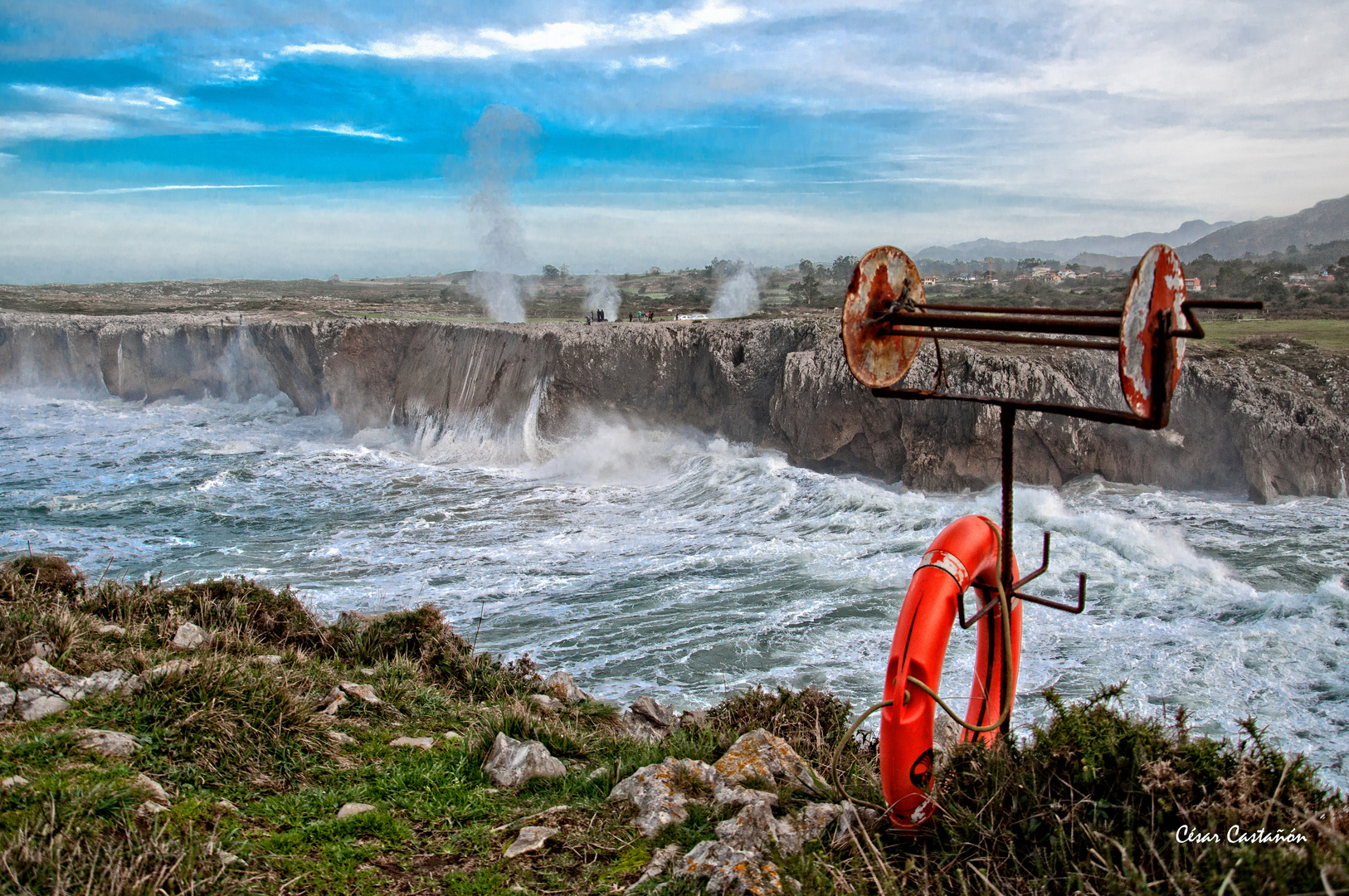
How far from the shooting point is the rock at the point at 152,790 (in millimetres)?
3617

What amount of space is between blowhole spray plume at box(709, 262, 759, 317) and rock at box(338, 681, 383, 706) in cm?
2520

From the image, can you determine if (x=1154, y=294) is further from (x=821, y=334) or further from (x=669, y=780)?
(x=821, y=334)

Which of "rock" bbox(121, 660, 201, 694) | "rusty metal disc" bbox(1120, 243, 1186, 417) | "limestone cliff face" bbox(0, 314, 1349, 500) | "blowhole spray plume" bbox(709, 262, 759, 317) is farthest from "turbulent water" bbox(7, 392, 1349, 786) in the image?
"blowhole spray plume" bbox(709, 262, 759, 317)

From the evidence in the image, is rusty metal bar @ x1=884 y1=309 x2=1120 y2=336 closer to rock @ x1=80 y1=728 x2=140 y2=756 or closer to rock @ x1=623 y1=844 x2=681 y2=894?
rock @ x1=623 y1=844 x2=681 y2=894

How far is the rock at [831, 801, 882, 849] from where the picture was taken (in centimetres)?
351

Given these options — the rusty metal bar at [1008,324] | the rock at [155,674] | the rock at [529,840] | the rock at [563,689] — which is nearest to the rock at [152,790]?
the rock at [155,674]

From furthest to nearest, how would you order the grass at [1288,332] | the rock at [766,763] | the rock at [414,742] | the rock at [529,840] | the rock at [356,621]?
the grass at [1288,332]
the rock at [356,621]
the rock at [414,742]
the rock at [766,763]
the rock at [529,840]

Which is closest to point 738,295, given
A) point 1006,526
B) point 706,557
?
point 706,557

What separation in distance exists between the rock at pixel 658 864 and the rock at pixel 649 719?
7.77 ft

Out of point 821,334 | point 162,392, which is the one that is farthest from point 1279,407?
point 162,392

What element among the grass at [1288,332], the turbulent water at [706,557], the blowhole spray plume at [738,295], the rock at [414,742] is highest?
the blowhole spray plume at [738,295]

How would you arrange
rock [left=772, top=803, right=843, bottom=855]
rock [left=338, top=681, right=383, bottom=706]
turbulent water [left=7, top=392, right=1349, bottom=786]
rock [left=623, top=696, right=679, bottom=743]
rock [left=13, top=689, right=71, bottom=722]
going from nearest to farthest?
1. rock [left=772, top=803, right=843, bottom=855]
2. rock [left=13, top=689, right=71, bottom=722]
3. rock [left=338, top=681, right=383, bottom=706]
4. rock [left=623, top=696, right=679, bottom=743]
5. turbulent water [left=7, top=392, right=1349, bottom=786]

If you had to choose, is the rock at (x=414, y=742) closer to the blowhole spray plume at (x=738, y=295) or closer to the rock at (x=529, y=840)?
the rock at (x=529, y=840)

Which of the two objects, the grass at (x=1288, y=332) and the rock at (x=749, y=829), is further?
the grass at (x=1288, y=332)
